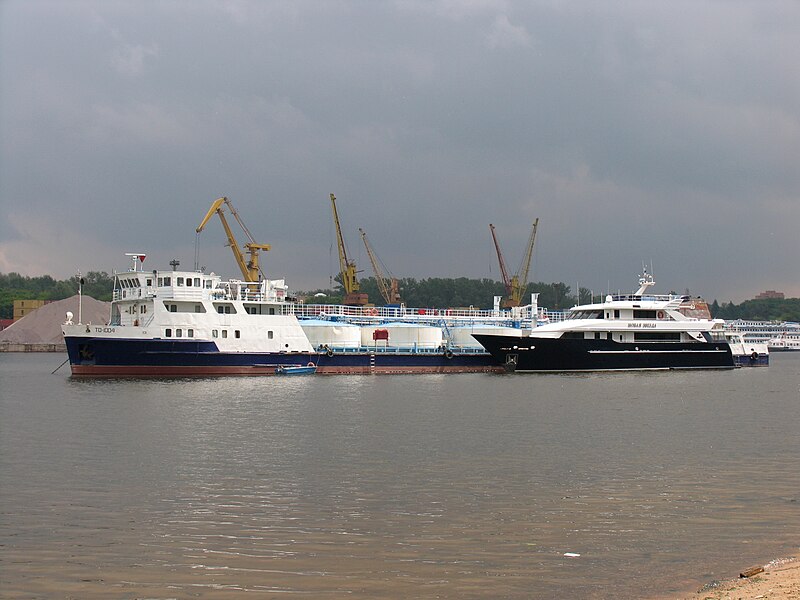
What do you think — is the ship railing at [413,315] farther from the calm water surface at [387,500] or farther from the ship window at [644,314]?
the calm water surface at [387,500]

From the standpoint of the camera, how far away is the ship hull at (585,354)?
6650 cm

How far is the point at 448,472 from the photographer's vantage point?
2291 centimetres

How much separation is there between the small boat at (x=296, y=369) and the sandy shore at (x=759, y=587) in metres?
50.4

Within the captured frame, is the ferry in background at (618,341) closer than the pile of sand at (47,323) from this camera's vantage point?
Yes

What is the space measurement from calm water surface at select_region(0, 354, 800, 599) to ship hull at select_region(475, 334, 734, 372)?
88.6 feet

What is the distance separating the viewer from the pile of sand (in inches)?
6417

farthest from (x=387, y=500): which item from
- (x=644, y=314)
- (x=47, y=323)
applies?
(x=47, y=323)

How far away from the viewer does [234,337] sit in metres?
60.9

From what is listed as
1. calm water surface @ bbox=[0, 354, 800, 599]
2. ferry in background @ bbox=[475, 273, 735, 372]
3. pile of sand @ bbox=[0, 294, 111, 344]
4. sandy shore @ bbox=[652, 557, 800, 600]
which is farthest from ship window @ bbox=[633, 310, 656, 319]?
pile of sand @ bbox=[0, 294, 111, 344]

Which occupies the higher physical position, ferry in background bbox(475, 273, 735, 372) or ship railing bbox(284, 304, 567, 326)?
ship railing bbox(284, 304, 567, 326)

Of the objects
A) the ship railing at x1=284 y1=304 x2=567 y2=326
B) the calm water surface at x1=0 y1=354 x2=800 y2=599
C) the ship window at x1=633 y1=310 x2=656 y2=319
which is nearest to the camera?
the calm water surface at x1=0 y1=354 x2=800 y2=599

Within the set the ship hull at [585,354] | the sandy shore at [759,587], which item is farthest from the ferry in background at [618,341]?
the sandy shore at [759,587]

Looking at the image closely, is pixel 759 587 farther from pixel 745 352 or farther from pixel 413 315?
pixel 745 352

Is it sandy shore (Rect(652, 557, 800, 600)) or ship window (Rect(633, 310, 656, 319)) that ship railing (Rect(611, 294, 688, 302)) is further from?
sandy shore (Rect(652, 557, 800, 600))
